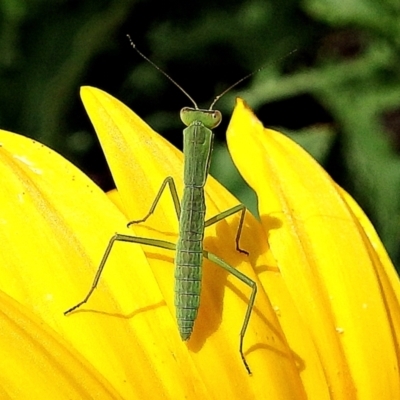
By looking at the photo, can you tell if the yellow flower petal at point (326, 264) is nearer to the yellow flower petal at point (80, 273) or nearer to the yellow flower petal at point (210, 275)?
the yellow flower petal at point (210, 275)

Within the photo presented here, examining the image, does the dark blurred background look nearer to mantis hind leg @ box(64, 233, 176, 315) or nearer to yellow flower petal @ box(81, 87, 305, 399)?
yellow flower petal @ box(81, 87, 305, 399)

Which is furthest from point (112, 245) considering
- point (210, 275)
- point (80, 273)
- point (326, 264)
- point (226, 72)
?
point (226, 72)

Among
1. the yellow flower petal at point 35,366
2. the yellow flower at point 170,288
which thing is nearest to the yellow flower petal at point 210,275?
the yellow flower at point 170,288

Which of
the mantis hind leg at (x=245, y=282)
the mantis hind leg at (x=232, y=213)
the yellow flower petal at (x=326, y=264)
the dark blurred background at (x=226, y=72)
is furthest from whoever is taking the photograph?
the dark blurred background at (x=226, y=72)

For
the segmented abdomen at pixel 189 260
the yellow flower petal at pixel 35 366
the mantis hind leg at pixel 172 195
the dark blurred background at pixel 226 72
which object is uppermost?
the dark blurred background at pixel 226 72

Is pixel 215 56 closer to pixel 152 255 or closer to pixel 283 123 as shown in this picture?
pixel 283 123

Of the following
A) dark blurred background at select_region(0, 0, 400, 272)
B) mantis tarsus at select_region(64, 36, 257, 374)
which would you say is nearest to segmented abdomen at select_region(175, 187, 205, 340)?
mantis tarsus at select_region(64, 36, 257, 374)

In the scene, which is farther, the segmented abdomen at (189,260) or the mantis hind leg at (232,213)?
the mantis hind leg at (232,213)
